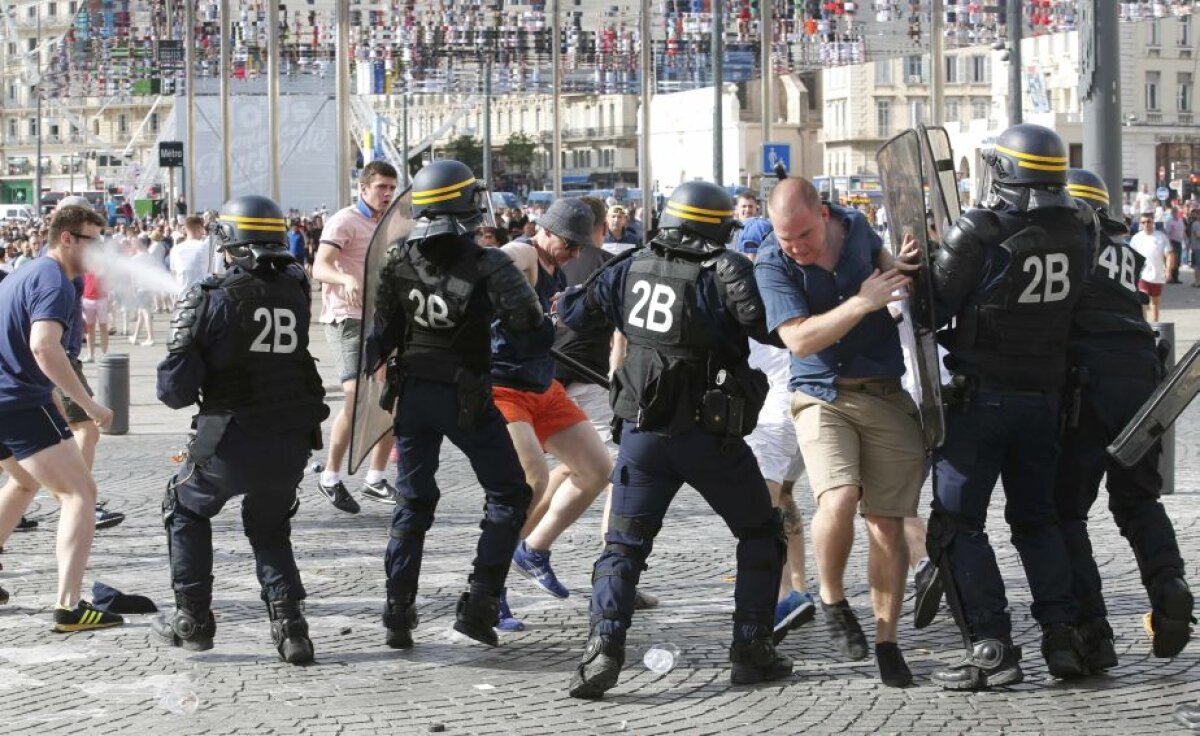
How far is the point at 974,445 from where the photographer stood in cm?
606

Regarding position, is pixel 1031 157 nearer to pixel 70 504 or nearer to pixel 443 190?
pixel 443 190

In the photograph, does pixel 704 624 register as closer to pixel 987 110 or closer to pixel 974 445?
pixel 974 445

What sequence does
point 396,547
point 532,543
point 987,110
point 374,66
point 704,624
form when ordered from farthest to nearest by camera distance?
point 987,110 → point 374,66 → point 532,543 → point 704,624 → point 396,547

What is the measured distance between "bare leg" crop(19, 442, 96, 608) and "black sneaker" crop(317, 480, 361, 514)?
2.57 meters

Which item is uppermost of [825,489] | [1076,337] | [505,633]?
[1076,337]

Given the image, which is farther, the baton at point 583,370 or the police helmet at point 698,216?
the baton at point 583,370

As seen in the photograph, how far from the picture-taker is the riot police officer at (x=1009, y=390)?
5.96m

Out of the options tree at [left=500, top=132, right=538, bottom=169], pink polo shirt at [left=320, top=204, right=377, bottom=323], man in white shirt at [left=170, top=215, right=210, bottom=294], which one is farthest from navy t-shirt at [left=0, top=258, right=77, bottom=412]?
tree at [left=500, top=132, right=538, bottom=169]

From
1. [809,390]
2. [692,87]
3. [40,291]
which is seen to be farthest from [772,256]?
[692,87]

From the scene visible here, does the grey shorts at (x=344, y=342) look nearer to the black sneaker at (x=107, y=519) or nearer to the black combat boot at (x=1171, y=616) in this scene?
the black sneaker at (x=107, y=519)

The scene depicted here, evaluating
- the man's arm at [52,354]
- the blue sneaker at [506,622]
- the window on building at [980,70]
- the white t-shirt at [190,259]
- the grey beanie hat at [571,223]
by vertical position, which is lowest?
the blue sneaker at [506,622]

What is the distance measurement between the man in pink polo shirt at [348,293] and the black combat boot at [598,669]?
368 cm

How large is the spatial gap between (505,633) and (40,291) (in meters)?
2.13

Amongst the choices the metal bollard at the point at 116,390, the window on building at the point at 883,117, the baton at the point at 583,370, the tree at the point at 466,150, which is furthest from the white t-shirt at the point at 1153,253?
the tree at the point at 466,150
